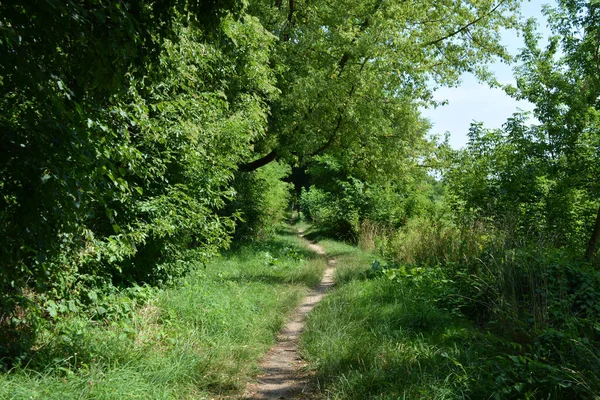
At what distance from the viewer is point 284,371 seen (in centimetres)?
616

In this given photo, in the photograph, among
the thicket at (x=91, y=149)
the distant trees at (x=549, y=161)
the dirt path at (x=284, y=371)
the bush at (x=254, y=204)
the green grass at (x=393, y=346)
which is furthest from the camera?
the bush at (x=254, y=204)

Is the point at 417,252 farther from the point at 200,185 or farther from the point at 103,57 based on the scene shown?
the point at 103,57

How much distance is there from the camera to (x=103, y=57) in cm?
375

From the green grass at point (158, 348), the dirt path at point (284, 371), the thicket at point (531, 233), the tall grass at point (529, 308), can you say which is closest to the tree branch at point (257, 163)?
the thicket at point (531, 233)

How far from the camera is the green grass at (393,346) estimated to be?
4.84 m

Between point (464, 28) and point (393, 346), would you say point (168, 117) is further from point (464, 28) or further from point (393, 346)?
point (464, 28)

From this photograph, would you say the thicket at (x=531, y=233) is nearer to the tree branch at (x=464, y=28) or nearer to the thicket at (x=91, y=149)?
the tree branch at (x=464, y=28)

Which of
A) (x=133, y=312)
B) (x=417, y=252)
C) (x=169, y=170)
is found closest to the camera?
(x=133, y=312)

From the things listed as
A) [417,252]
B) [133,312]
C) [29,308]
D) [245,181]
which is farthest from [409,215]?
[29,308]

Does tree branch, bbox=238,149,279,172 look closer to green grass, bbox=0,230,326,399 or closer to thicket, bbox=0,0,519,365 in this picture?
thicket, bbox=0,0,519,365

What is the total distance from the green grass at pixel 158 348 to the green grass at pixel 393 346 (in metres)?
0.94

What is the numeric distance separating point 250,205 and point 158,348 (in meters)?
13.0

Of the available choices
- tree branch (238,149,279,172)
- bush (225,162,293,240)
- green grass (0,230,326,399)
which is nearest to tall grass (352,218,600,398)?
green grass (0,230,326,399)

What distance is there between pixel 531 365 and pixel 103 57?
4639 millimetres
